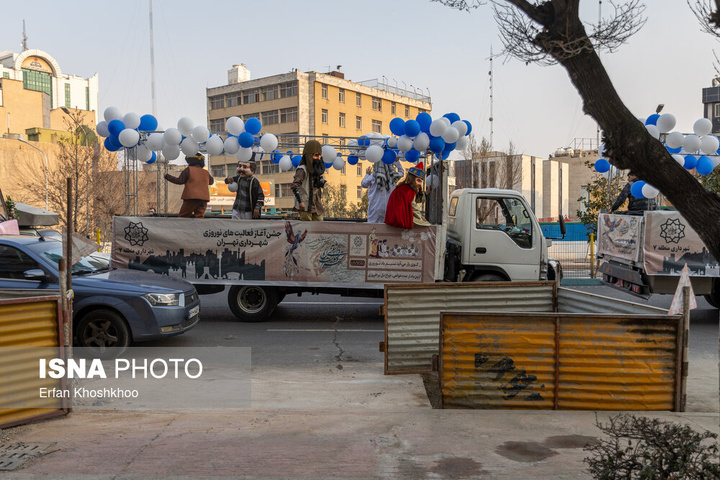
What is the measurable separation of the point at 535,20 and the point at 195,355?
6.53 m

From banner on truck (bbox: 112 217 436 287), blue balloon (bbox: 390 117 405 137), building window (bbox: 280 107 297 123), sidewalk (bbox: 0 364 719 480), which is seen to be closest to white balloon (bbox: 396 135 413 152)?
blue balloon (bbox: 390 117 405 137)

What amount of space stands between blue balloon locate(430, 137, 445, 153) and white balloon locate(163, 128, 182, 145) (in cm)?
501

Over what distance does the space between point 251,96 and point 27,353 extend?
78.2 m

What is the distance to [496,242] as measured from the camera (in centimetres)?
1081

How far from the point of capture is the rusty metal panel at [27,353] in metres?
5.54

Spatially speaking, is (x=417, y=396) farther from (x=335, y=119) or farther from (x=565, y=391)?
(x=335, y=119)

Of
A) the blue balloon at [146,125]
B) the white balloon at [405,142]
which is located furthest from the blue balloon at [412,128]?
the blue balloon at [146,125]

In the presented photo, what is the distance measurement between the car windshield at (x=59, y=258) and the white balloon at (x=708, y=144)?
1339 cm

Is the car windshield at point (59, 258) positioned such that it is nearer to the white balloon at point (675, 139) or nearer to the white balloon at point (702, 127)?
the white balloon at point (675, 139)

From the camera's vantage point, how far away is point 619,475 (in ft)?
11.9

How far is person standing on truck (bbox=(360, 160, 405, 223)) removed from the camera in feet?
40.2

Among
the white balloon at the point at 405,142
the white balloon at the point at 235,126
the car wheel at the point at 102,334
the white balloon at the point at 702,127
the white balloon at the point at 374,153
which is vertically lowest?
the car wheel at the point at 102,334

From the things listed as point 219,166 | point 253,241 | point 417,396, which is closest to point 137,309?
point 253,241

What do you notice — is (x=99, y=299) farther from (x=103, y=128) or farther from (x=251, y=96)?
(x=251, y=96)
